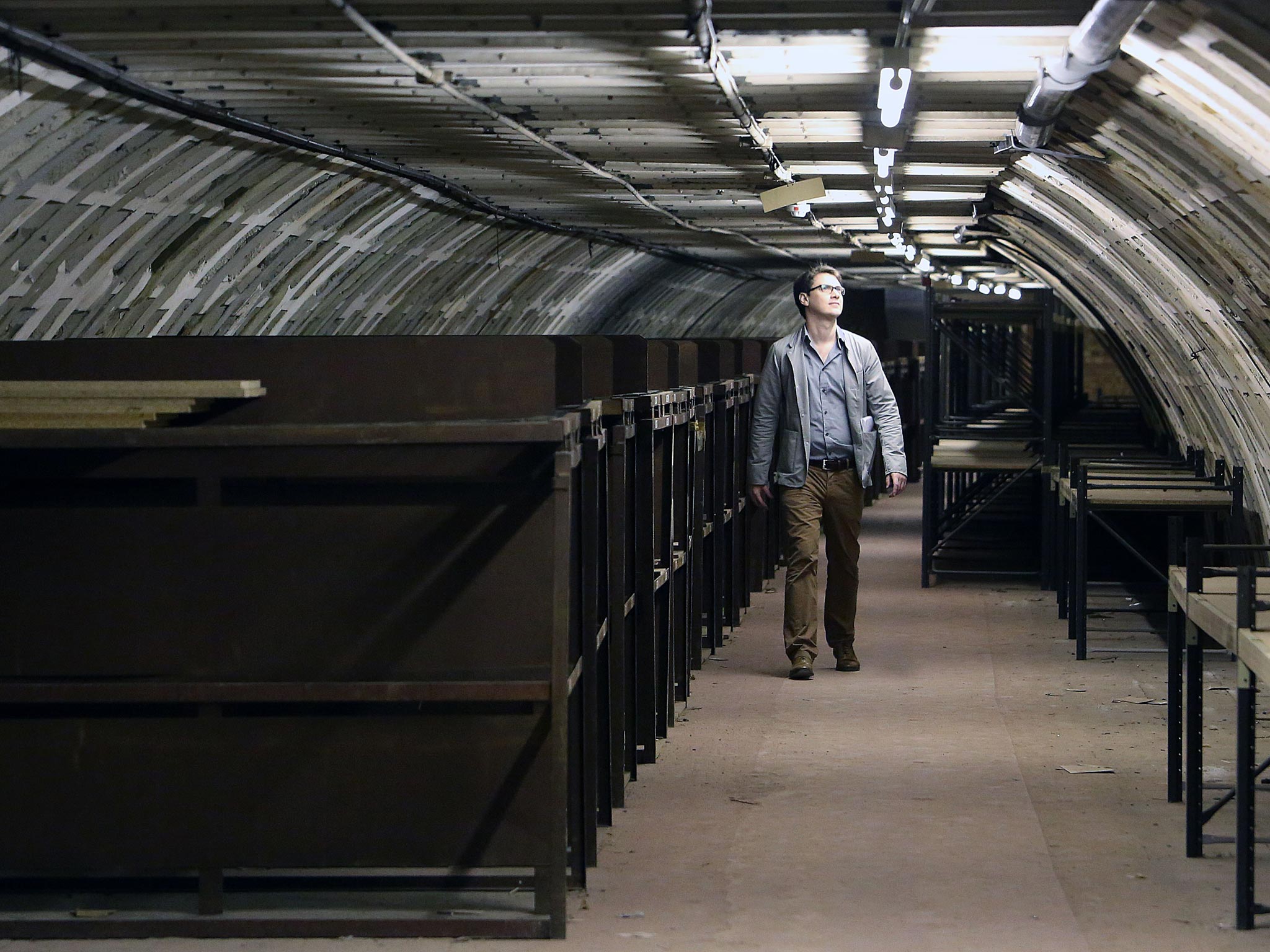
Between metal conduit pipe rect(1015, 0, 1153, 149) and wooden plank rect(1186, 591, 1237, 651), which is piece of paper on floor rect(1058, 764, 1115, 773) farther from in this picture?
metal conduit pipe rect(1015, 0, 1153, 149)

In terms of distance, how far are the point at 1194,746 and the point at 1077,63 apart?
217 cm

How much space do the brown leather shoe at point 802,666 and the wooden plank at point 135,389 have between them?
13.9 feet

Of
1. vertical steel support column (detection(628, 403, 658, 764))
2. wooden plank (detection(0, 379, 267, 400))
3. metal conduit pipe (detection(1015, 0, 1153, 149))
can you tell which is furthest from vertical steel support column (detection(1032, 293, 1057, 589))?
wooden plank (detection(0, 379, 267, 400))

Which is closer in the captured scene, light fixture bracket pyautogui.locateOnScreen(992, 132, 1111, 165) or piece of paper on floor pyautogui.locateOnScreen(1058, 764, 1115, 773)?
piece of paper on floor pyautogui.locateOnScreen(1058, 764, 1115, 773)

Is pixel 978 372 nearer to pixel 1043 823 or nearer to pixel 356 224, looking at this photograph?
pixel 356 224

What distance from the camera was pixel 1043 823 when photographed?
18.4ft

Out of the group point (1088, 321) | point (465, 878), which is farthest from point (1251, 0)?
point (1088, 321)

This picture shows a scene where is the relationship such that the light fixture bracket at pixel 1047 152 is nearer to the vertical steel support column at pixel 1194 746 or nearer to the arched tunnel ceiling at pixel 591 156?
the arched tunnel ceiling at pixel 591 156

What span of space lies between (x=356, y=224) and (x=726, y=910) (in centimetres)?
711

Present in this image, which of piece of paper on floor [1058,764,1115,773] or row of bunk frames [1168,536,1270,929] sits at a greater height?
row of bunk frames [1168,536,1270,929]

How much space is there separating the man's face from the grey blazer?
0.13m

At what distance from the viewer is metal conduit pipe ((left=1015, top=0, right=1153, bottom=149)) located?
180 inches

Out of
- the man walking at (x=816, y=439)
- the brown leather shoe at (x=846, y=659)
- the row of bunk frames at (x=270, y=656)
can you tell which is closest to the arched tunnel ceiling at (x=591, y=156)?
the man walking at (x=816, y=439)

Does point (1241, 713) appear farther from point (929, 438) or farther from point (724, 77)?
point (929, 438)
